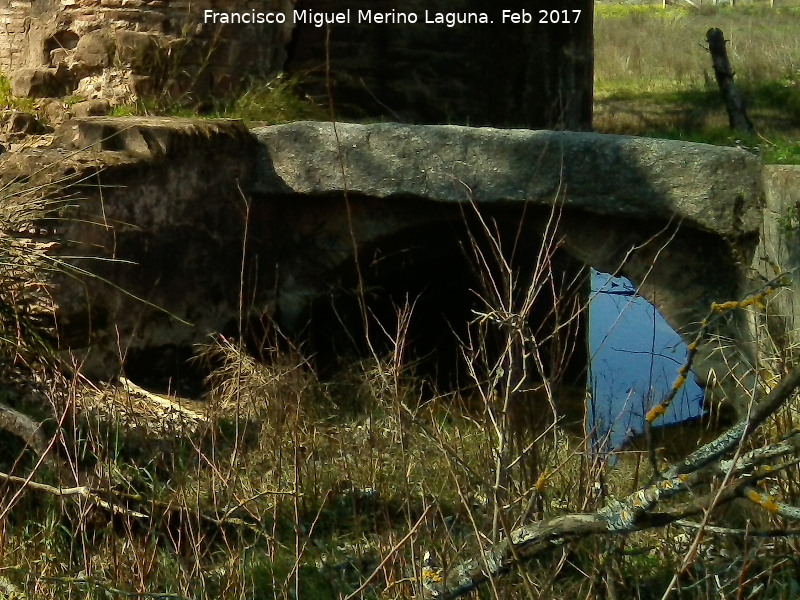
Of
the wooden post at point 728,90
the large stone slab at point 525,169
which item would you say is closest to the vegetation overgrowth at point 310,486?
the large stone slab at point 525,169

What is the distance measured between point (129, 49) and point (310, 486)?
3.05 meters

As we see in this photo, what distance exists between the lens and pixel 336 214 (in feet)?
20.6

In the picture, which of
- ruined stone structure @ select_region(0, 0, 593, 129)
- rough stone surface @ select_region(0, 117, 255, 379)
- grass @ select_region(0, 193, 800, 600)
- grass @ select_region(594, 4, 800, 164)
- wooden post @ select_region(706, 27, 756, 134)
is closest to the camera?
grass @ select_region(0, 193, 800, 600)

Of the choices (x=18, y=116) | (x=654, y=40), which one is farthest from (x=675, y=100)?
(x=18, y=116)

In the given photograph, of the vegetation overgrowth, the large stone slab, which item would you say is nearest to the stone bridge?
the large stone slab

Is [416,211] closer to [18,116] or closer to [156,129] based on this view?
[156,129]

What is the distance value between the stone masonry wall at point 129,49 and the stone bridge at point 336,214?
636 mm

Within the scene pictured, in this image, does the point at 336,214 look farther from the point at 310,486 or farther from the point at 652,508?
the point at 652,508

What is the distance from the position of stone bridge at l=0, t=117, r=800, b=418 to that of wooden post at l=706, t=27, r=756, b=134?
194 inches

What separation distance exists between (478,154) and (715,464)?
353cm

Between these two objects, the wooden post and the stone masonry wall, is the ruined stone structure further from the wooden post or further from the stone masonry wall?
the wooden post

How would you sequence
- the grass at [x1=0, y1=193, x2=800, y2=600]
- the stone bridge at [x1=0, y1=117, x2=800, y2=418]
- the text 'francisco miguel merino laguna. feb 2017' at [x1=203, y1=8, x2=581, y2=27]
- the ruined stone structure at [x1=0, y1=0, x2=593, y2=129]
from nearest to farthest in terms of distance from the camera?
the grass at [x1=0, y1=193, x2=800, y2=600], the stone bridge at [x1=0, y1=117, x2=800, y2=418], the ruined stone structure at [x1=0, y1=0, x2=593, y2=129], the text 'francisco miguel merino laguna. feb 2017' at [x1=203, y1=8, x2=581, y2=27]

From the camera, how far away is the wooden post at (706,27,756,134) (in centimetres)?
1080

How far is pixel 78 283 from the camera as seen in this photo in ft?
17.1
